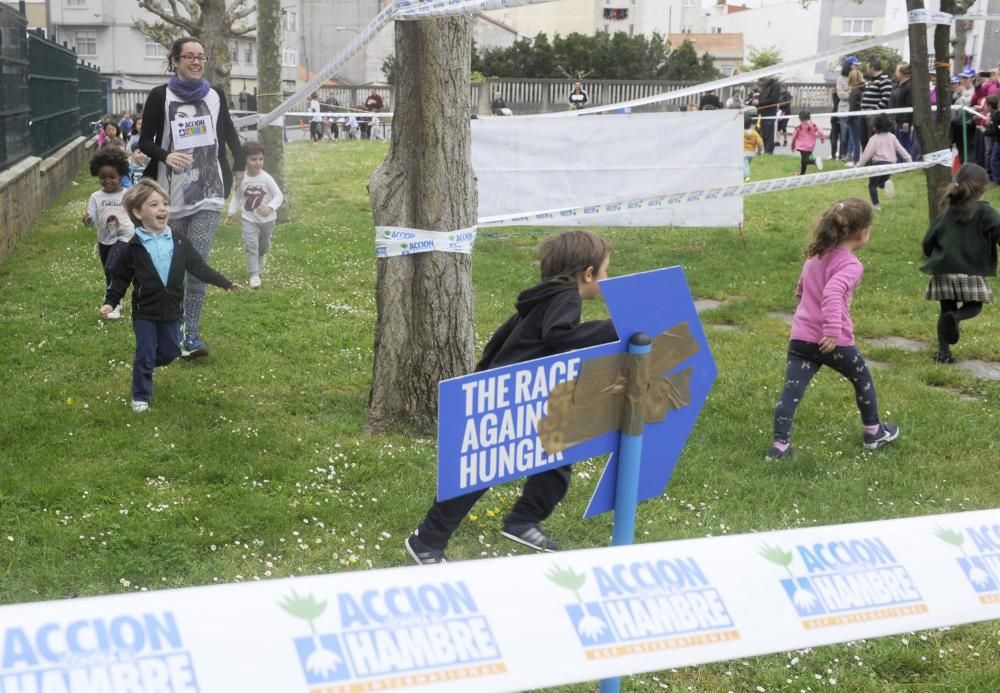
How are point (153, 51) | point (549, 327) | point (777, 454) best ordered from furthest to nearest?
point (153, 51)
point (777, 454)
point (549, 327)

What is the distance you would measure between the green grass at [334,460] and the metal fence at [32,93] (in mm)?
4356

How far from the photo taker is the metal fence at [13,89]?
12.7m

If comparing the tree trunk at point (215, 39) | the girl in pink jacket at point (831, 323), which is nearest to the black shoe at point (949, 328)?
the girl in pink jacket at point (831, 323)

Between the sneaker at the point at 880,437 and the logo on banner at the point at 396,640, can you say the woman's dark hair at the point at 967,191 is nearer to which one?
the sneaker at the point at 880,437

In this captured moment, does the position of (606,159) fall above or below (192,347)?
above

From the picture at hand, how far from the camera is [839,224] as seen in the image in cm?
557

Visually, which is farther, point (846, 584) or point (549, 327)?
point (549, 327)

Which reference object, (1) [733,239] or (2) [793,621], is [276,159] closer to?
(1) [733,239]

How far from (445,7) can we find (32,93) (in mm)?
13066

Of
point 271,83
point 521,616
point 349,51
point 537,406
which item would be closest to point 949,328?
point 349,51

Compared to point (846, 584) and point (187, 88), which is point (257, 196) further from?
point (846, 584)

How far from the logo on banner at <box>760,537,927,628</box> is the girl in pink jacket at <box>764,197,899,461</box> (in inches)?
140

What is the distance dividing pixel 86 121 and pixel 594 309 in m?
24.3

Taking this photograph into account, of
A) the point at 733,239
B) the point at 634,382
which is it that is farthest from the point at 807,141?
the point at 634,382
